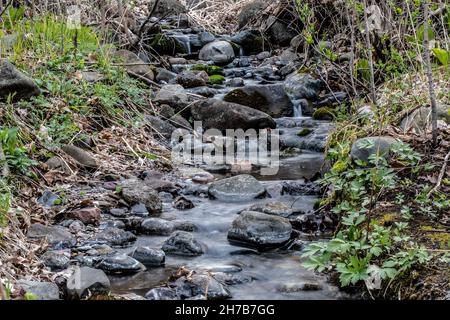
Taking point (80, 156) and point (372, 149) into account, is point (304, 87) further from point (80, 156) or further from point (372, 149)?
point (372, 149)

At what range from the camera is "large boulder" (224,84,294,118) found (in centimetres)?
874

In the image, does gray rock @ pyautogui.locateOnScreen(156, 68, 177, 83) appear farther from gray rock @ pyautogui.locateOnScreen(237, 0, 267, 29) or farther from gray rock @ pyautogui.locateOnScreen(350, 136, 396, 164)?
gray rock @ pyautogui.locateOnScreen(350, 136, 396, 164)

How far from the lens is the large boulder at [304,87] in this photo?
30.3ft

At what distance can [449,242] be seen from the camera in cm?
324

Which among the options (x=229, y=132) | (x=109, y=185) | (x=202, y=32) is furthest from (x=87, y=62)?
(x=202, y=32)

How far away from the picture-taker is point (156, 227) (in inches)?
181

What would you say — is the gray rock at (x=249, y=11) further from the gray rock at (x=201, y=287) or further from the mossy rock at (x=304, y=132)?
the gray rock at (x=201, y=287)

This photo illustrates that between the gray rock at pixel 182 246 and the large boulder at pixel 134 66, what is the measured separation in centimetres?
433

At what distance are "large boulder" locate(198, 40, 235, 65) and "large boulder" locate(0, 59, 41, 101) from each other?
642 centimetres

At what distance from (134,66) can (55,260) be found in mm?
5082


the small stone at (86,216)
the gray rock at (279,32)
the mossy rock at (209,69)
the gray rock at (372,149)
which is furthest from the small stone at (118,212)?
the gray rock at (279,32)

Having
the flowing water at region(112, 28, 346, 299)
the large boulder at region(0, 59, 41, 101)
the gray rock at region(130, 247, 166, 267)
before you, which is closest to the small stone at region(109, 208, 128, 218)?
the flowing water at region(112, 28, 346, 299)

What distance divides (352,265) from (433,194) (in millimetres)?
991
